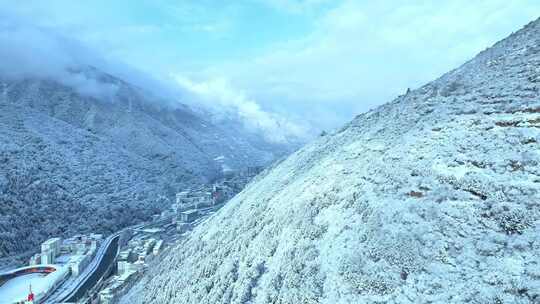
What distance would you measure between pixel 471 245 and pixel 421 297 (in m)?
1.07

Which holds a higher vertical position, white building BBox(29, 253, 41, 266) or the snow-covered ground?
white building BBox(29, 253, 41, 266)

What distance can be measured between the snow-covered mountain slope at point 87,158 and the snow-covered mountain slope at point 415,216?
40517 mm

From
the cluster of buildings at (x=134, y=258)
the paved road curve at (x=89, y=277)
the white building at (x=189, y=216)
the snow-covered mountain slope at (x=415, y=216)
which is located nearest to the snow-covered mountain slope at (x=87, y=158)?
the paved road curve at (x=89, y=277)

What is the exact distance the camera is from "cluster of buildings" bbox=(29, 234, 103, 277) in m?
35.2

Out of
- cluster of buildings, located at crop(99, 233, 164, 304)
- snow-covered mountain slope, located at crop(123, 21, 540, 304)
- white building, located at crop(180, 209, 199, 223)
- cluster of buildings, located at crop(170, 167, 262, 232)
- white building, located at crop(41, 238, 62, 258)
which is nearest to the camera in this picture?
snow-covered mountain slope, located at crop(123, 21, 540, 304)

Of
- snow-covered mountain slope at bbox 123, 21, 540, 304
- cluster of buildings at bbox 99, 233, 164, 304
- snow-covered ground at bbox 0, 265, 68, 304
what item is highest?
snow-covered mountain slope at bbox 123, 21, 540, 304

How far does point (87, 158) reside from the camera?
69.0 m

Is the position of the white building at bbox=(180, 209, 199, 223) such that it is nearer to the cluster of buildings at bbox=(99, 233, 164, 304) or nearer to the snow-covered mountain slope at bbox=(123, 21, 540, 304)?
the cluster of buildings at bbox=(99, 233, 164, 304)

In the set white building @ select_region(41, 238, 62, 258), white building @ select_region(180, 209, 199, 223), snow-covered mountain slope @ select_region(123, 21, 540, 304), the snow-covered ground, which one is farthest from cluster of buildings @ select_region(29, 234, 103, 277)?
snow-covered mountain slope @ select_region(123, 21, 540, 304)

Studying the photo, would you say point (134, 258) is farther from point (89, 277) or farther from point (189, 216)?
point (189, 216)

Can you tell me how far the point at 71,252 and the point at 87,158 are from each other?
3249 cm

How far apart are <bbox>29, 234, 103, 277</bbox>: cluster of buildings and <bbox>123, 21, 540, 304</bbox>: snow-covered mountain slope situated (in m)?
28.8

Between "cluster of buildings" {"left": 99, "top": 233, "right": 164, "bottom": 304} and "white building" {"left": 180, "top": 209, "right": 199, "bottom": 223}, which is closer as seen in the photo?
"cluster of buildings" {"left": 99, "top": 233, "right": 164, "bottom": 304}

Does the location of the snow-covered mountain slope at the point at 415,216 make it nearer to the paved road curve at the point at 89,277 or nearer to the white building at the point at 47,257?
the paved road curve at the point at 89,277
